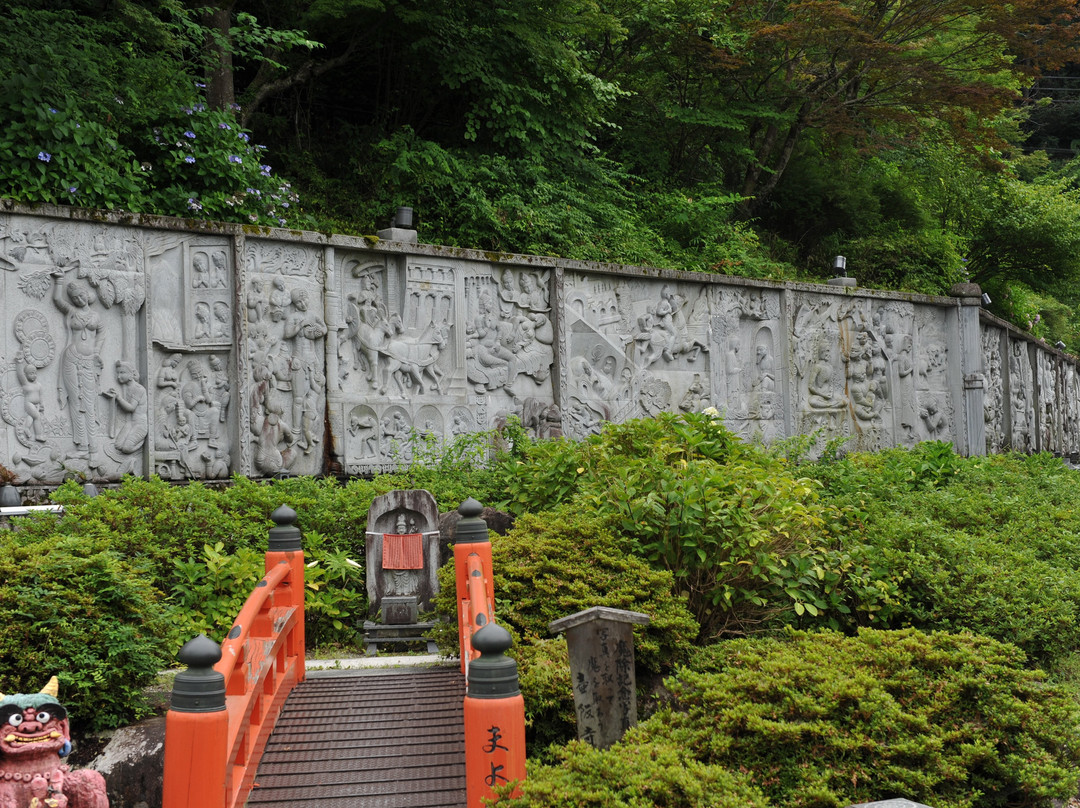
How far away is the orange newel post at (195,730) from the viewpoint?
370 cm

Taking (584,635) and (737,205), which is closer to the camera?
(584,635)

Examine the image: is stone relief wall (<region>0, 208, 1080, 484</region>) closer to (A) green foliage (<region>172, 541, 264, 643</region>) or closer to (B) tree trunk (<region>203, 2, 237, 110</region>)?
(A) green foliage (<region>172, 541, 264, 643</region>)

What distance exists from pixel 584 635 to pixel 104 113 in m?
8.46

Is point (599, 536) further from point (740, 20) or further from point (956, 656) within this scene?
point (740, 20)

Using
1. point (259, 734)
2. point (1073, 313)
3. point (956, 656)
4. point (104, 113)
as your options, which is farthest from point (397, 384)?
point (1073, 313)

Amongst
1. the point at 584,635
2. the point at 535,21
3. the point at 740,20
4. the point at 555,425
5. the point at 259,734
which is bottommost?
the point at 259,734

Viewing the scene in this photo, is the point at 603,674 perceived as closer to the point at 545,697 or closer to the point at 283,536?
the point at 545,697

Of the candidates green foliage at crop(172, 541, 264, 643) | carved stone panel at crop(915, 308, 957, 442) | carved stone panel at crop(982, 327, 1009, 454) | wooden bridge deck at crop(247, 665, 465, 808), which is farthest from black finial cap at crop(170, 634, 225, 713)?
carved stone panel at crop(982, 327, 1009, 454)

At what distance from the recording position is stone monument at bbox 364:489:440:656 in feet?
24.4

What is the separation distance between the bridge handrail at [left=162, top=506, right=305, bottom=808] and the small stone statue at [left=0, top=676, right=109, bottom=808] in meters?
0.33

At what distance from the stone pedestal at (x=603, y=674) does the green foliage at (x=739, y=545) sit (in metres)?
1.53

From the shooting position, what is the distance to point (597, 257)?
14711mm

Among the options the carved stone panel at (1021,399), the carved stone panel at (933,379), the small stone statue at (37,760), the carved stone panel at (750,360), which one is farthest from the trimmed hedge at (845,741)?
the carved stone panel at (1021,399)

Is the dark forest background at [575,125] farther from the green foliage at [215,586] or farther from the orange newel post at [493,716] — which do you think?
the orange newel post at [493,716]
